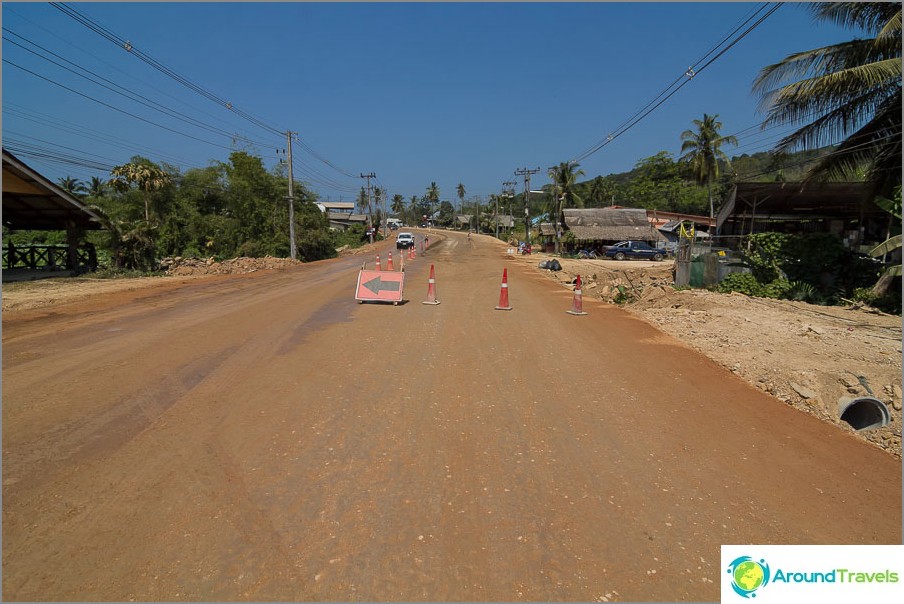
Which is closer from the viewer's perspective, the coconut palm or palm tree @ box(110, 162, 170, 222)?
palm tree @ box(110, 162, 170, 222)

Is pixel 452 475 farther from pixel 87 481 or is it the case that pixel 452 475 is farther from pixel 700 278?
pixel 700 278

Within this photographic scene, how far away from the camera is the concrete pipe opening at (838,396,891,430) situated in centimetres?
539

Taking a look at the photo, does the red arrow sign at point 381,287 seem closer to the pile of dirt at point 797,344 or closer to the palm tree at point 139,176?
the pile of dirt at point 797,344

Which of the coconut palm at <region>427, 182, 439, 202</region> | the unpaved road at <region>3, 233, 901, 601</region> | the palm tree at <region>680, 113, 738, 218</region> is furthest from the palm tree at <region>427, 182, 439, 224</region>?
the unpaved road at <region>3, 233, 901, 601</region>

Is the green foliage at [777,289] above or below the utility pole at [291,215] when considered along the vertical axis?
below

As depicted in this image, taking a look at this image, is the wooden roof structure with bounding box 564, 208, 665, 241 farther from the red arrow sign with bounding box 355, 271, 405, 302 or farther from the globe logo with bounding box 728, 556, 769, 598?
the globe logo with bounding box 728, 556, 769, 598

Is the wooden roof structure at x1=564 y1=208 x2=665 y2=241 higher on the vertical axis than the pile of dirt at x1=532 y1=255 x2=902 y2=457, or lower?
higher

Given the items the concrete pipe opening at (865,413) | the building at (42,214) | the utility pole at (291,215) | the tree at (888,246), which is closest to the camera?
the concrete pipe opening at (865,413)

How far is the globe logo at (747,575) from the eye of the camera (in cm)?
272

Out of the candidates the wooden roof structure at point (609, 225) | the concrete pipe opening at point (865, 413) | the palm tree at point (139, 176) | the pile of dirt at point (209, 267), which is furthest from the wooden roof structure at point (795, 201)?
the palm tree at point (139, 176)

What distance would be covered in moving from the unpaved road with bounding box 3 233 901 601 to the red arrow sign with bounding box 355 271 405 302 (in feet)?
16.1

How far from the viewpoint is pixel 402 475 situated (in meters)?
3.91

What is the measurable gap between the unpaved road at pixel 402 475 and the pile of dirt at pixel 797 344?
0.47m

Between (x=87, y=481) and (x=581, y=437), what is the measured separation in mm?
4112
